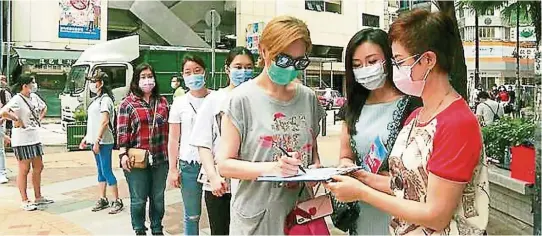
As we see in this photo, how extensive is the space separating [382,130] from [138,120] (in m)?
2.43

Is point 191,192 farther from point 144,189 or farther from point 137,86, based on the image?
point 137,86

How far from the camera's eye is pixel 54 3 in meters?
20.2

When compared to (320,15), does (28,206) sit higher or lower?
lower

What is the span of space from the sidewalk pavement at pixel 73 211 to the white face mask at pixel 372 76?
42.7 inches

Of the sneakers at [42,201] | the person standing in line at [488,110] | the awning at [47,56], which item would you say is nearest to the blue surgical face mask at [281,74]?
the sneakers at [42,201]

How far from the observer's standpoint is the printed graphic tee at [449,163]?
1339 mm

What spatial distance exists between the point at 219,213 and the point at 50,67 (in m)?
18.4

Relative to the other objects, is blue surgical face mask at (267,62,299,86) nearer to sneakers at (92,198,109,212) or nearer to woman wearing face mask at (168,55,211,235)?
woman wearing face mask at (168,55,211,235)

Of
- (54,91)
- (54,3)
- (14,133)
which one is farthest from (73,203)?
(54,3)

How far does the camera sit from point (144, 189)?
156 inches

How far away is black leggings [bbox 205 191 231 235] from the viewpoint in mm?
2895

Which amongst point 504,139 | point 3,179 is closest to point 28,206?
point 3,179

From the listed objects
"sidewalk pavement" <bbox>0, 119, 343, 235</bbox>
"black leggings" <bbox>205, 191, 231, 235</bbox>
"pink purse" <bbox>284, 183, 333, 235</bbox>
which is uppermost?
"pink purse" <bbox>284, 183, 333, 235</bbox>

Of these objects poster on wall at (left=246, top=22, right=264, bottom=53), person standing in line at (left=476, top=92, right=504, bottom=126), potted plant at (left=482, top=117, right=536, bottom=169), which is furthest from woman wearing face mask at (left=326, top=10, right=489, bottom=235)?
person standing in line at (left=476, top=92, right=504, bottom=126)
